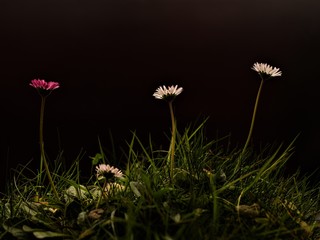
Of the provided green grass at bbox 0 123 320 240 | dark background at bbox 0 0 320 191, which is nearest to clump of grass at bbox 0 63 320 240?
green grass at bbox 0 123 320 240

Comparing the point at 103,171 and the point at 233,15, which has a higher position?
the point at 233,15

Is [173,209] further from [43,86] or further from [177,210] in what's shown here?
[43,86]

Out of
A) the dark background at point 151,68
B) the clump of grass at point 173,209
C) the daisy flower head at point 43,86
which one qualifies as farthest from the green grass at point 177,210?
the dark background at point 151,68

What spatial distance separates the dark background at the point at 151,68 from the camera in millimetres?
1435

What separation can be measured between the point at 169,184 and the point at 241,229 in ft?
0.57

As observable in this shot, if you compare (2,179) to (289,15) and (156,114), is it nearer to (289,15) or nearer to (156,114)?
(156,114)

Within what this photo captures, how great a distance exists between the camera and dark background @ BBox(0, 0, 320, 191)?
1.43 metres

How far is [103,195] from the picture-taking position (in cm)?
82

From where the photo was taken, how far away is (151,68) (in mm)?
1508

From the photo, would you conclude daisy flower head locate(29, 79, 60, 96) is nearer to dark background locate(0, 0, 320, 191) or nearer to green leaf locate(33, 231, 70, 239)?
green leaf locate(33, 231, 70, 239)

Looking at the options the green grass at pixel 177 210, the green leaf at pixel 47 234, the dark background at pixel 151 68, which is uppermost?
the dark background at pixel 151 68

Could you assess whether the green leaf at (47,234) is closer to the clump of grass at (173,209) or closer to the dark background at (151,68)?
the clump of grass at (173,209)

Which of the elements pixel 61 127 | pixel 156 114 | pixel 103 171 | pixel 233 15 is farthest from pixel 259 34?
pixel 103 171

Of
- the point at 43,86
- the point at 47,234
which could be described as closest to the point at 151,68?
the point at 43,86
